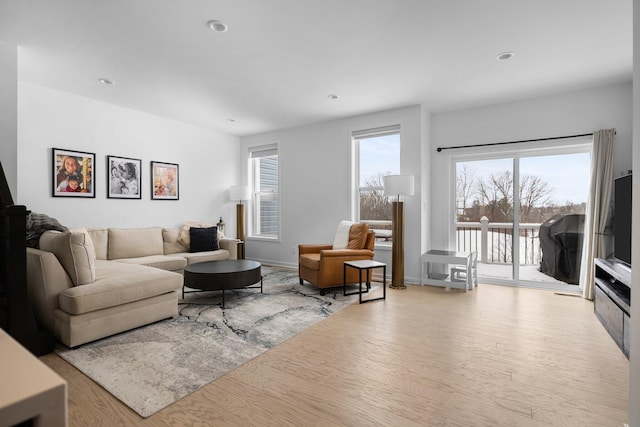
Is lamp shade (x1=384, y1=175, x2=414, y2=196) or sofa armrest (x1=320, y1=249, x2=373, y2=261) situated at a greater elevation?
→ lamp shade (x1=384, y1=175, x2=414, y2=196)

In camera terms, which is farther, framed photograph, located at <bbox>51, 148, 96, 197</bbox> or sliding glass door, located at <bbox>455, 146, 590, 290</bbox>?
sliding glass door, located at <bbox>455, 146, 590, 290</bbox>

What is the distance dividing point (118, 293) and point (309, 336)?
1650 mm

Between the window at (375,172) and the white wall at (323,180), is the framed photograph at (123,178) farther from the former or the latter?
the window at (375,172)

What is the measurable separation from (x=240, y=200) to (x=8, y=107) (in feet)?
11.4

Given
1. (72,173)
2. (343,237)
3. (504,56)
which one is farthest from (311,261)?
(72,173)

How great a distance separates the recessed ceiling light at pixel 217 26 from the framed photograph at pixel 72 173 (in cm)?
288

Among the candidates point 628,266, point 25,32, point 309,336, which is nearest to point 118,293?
point 309,336

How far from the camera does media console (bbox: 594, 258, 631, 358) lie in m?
2.42

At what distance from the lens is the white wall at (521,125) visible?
3.88 metres

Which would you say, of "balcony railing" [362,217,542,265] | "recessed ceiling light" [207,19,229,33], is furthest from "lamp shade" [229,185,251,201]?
"recessed ceiling light" [207,19,229,33]

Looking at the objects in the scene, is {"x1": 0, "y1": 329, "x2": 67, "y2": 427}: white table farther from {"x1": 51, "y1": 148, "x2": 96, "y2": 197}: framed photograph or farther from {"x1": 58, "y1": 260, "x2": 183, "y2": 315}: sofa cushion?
{"x1": 51, "y1": 148, "x2": 96, "y2": 197}: framed photograph

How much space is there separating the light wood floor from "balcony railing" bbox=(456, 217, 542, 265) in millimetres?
1451

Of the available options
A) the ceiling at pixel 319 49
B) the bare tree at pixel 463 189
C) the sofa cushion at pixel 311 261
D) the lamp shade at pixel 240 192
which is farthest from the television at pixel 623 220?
the lamp shade at pixel 240 192

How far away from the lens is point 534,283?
176 inches
